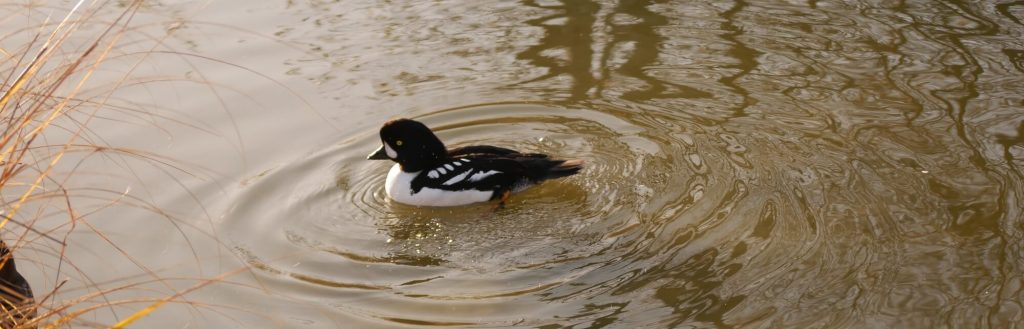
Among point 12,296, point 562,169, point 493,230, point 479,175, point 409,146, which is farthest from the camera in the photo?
point 409,146

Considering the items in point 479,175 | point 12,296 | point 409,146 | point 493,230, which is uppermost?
point 12,296

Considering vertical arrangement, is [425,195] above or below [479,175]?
below

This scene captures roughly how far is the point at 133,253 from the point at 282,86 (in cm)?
241

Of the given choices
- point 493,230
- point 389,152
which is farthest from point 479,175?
point 389,152

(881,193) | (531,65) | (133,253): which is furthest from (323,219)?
(881,193)

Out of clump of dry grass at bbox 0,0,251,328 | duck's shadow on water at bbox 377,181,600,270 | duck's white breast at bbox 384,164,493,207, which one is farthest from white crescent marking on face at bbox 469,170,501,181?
clump of dry grass at bbox 0,0,251,328

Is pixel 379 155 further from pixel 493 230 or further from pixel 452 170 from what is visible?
pixel 493 230

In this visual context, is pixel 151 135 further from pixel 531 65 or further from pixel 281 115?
pixel 531 65

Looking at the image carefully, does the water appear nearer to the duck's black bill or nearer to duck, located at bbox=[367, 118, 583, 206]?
duck, located at bbox=[367, 118, 583, 206]

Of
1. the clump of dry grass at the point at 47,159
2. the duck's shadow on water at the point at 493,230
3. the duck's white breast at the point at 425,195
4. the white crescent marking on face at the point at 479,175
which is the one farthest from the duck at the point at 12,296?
the white crescent marking on face at the point at 479,175

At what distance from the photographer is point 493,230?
6668 mm

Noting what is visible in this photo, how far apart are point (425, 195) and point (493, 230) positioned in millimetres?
644

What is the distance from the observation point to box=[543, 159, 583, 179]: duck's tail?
693cm

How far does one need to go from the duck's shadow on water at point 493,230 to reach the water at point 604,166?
2cm
